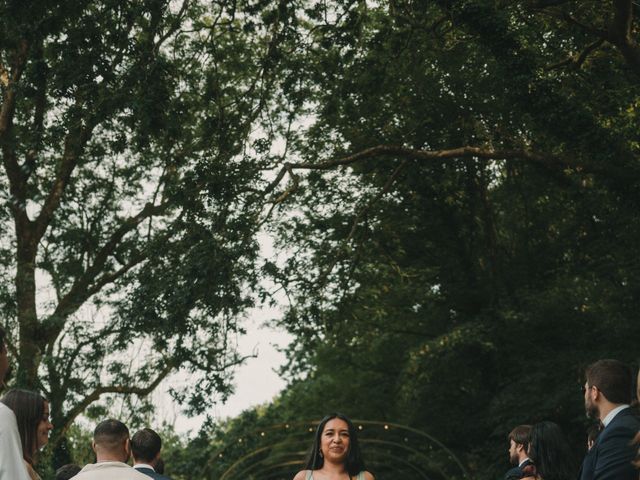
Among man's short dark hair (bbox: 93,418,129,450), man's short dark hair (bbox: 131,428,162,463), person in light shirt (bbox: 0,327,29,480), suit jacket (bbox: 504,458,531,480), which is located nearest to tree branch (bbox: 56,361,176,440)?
man's short dark hair (bbox: 131,428,162,463)

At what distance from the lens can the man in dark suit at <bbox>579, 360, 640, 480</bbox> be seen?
4.59m

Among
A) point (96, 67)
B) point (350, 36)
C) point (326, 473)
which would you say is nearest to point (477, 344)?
point (350, 36)

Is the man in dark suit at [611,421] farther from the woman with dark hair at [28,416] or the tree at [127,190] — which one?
the tree at [127,190]

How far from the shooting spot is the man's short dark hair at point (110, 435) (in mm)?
5094

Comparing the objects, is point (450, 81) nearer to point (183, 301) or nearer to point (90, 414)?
point (183, 301)

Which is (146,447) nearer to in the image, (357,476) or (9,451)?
(357,476)

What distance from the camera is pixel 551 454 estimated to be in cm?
581

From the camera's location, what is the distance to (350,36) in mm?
14570

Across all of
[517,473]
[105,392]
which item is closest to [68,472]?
[517,473]

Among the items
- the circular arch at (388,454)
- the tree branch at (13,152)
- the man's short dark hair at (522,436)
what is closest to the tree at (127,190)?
the tree branch at (13,152)

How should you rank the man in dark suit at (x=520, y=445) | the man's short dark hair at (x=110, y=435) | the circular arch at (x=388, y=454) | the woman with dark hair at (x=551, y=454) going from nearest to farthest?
the man's short dark hair at (x=110, y=435) → the woman with dark hair at (x=551, y=454) → the man in dark suit at (x=520, y=445) → the circular arch at (x=388, y=454)

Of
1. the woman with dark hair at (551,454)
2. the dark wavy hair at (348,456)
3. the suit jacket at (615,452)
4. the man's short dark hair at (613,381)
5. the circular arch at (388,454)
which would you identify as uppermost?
the circular arch at (388,454)

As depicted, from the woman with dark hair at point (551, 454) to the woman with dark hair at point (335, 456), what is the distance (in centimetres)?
162

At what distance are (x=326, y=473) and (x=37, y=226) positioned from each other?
566 inches
